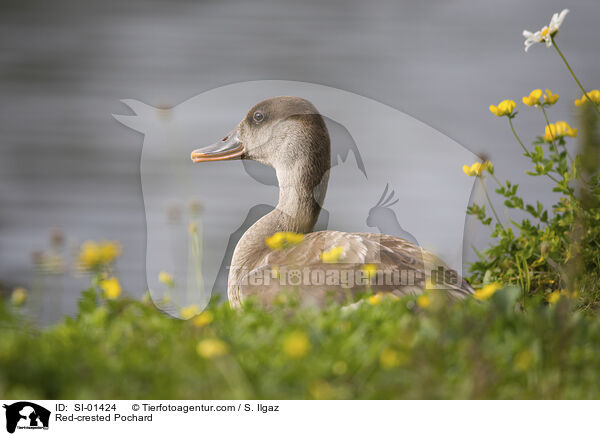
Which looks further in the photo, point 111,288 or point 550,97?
point 550,97

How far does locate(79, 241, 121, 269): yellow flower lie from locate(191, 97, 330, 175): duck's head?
134 cm

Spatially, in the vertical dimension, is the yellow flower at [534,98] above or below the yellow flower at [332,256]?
above

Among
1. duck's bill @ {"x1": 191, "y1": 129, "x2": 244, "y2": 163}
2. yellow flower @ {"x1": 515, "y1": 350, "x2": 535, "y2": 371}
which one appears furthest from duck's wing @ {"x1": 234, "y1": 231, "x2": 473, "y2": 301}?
duck's bill @ {"x1": 191, "y1": 129, "x2": 244, "y2": 163}

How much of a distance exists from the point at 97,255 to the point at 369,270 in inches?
Answer: 47.0

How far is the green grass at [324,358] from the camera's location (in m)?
2.03

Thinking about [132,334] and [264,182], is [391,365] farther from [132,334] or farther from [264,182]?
[264,182]

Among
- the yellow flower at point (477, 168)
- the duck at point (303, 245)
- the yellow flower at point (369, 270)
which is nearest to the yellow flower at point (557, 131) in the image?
the yellow flower at point (477, 168)

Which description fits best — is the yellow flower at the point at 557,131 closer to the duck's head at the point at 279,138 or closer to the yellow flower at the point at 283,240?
the duck's head at the point at 279,138

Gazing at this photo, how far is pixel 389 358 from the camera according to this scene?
2057 mm

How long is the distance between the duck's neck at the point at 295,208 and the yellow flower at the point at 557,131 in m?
1.28

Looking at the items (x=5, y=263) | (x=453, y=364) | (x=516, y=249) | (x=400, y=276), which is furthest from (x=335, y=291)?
(x=5, y=263)

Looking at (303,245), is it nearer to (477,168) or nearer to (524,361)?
(477,168)

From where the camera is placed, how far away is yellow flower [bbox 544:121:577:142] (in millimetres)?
3863
